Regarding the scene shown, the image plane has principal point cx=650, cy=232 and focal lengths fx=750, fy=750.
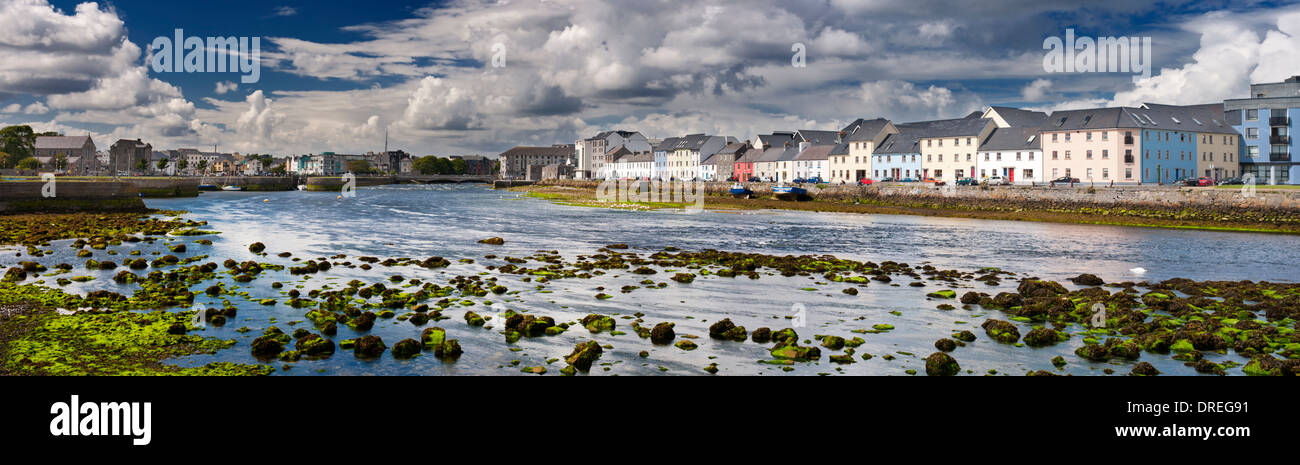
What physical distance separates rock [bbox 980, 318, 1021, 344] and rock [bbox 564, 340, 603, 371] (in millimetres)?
8523

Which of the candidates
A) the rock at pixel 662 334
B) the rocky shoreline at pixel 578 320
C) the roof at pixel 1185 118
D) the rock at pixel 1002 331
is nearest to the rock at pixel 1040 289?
the rocky shoreline at pixel 578 320

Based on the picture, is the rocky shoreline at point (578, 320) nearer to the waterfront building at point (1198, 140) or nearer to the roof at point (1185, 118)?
the waterfront building at point (1198, 140)

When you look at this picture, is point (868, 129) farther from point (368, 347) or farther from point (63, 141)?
point (63, 141)

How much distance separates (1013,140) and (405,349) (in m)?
92.6

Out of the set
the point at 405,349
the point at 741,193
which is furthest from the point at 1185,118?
the point at 405,349

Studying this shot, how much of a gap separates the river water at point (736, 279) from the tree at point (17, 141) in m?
130

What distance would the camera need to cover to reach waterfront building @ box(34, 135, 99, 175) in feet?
589

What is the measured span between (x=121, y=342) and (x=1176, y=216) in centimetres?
6167

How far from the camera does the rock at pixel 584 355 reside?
13.6 m

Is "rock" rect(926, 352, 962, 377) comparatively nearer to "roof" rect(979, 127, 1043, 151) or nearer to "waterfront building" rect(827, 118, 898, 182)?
"roof" rect(979, 127, 1043, 151)
